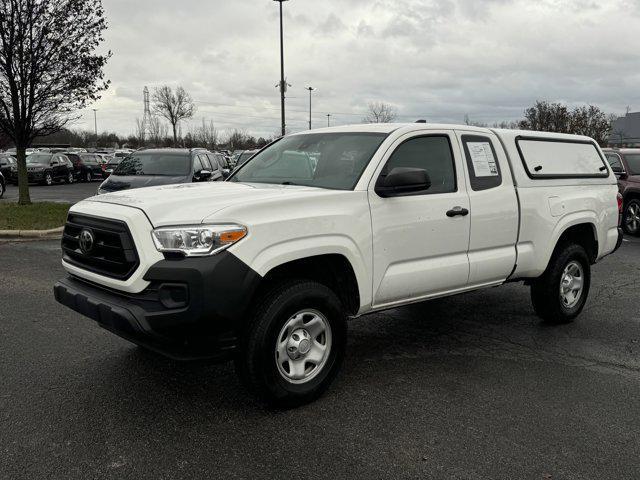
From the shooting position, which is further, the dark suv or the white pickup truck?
the dark suv

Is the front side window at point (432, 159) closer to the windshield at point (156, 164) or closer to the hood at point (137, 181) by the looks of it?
the hood at point (137, 181)

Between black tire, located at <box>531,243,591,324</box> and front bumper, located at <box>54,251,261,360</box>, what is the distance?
3.36 m

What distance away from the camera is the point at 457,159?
4.71 metres

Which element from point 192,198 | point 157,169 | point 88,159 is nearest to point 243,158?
point 157,169

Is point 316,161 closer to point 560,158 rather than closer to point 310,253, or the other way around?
point 310,253

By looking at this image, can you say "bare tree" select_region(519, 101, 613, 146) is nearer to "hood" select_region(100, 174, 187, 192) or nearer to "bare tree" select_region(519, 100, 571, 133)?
"bare tree" select_region(519, 100, 571, 133)

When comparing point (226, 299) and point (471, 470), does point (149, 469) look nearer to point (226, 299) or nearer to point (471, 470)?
point (226, 299)

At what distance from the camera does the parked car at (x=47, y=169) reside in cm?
2505

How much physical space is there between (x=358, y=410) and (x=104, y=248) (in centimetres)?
193

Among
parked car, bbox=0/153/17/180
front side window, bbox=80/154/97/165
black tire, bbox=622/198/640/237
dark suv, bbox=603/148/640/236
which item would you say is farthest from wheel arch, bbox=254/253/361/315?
front side window, bbox=80/154/97/165

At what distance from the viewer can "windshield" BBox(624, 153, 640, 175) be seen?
12341 mm

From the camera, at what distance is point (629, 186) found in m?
12.1

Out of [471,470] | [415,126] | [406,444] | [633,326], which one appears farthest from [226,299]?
[633,326]

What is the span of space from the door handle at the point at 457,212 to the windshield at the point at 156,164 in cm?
809
